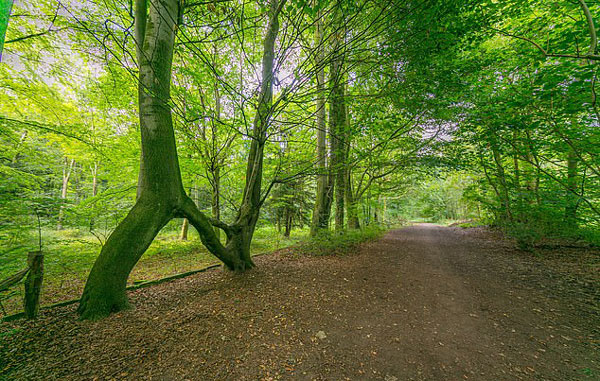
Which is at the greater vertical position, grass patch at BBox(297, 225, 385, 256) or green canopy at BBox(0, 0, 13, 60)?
green canopy at BBox(0, 0, 13, 60)

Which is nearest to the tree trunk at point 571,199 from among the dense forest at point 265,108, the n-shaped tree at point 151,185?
the dense forest at point 265,108

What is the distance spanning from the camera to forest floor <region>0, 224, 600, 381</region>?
2.20 meters

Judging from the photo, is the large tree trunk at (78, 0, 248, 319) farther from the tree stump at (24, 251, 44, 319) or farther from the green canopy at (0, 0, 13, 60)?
the green canopy at (0, 0, 13, 60)

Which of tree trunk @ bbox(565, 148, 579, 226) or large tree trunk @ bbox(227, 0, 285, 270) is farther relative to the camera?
tree trunk @ bbox(565, 148, 579, 226)

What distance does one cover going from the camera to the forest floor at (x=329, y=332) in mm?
2201

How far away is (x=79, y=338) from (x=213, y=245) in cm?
199

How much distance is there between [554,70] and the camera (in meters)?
3.71

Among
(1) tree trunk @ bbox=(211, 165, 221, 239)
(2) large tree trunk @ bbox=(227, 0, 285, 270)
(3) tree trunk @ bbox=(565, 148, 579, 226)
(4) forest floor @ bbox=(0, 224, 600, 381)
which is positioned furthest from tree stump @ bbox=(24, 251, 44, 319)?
(3) tree trunk @ bbox=(565, 148, 579, 226)

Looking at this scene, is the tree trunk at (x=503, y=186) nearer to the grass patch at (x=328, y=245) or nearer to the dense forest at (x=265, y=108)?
the dense forest at (x=265, y=108)

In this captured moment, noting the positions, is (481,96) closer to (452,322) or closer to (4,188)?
(452,322)

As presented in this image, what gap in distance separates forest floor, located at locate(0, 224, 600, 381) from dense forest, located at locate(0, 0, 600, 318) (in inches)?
25.9

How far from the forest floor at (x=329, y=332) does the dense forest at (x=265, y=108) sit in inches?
25.9

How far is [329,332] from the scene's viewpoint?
2.78m

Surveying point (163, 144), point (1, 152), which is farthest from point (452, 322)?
point (1, 152)
